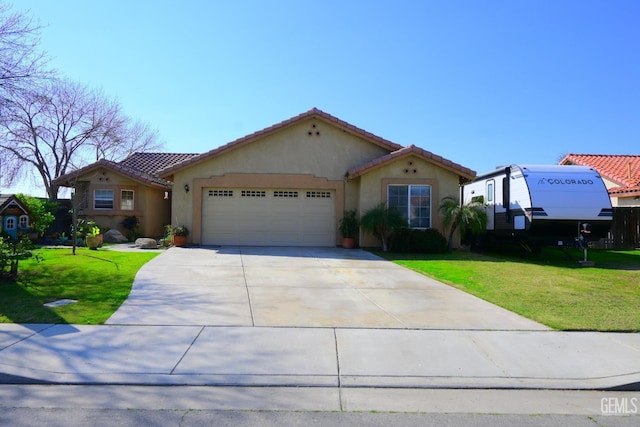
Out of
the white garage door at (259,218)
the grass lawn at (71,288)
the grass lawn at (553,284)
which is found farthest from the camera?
the white garage door at (259,218)

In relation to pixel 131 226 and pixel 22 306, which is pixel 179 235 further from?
pixel 22 306

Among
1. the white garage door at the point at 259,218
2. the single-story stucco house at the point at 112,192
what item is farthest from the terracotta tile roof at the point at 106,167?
the white garage door at the point at 259,218

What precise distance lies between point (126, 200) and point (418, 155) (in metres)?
13.2

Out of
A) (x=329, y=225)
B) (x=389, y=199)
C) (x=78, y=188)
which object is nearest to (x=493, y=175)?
(x=389, y=199)

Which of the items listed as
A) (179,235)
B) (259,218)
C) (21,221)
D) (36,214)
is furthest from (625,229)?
(21,221)

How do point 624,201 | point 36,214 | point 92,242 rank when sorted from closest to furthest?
point 92,242
point 36,214
point 624,201

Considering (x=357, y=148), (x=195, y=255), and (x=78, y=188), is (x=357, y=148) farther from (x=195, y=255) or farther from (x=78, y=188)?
(x=78, y=188)

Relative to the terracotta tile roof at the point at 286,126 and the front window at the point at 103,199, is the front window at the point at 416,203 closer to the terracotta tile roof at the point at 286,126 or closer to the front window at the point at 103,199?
the terracotta tile roof at the point at 286,126

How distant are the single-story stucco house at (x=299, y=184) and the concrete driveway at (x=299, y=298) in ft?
14.5

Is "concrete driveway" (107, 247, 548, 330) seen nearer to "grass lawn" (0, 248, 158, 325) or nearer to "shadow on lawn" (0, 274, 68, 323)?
"grass lawn" (0, 248, 158, 325)

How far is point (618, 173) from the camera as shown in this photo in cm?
2453

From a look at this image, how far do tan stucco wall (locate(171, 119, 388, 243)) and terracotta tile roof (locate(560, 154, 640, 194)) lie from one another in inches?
499

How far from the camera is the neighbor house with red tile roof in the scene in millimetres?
21844

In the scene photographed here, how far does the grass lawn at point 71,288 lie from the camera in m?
7.39
